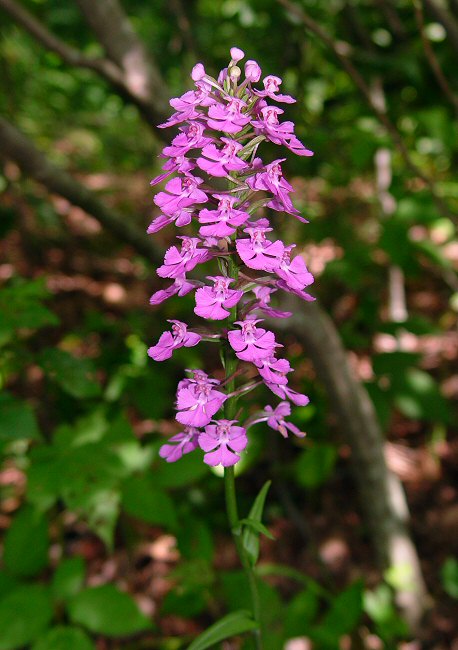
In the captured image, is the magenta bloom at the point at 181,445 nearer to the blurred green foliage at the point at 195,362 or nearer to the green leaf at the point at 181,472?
the blurred green foliage at the point at 195,362

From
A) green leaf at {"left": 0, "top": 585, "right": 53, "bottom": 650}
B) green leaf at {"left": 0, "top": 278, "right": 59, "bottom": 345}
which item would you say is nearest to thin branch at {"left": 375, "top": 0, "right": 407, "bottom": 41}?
green leaf at {"left": 0, "top": 278, "right": 59, "bottom": 345}

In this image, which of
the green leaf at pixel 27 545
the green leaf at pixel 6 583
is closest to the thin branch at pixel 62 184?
the green leaf at pixel 27 545

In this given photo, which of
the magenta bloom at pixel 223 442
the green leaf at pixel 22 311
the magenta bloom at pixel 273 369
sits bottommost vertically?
the magenta bloom at pixel 223 442

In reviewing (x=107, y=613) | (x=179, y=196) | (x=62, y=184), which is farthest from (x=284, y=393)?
(x=62, y=184)

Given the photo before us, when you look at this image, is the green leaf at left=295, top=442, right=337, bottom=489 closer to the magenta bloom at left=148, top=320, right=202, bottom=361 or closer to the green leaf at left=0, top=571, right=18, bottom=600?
the green leaf at left=0, top=571, right=18, bottom=600

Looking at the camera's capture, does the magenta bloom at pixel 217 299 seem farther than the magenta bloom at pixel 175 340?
No

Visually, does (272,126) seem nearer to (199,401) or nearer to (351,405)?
(199,401)
